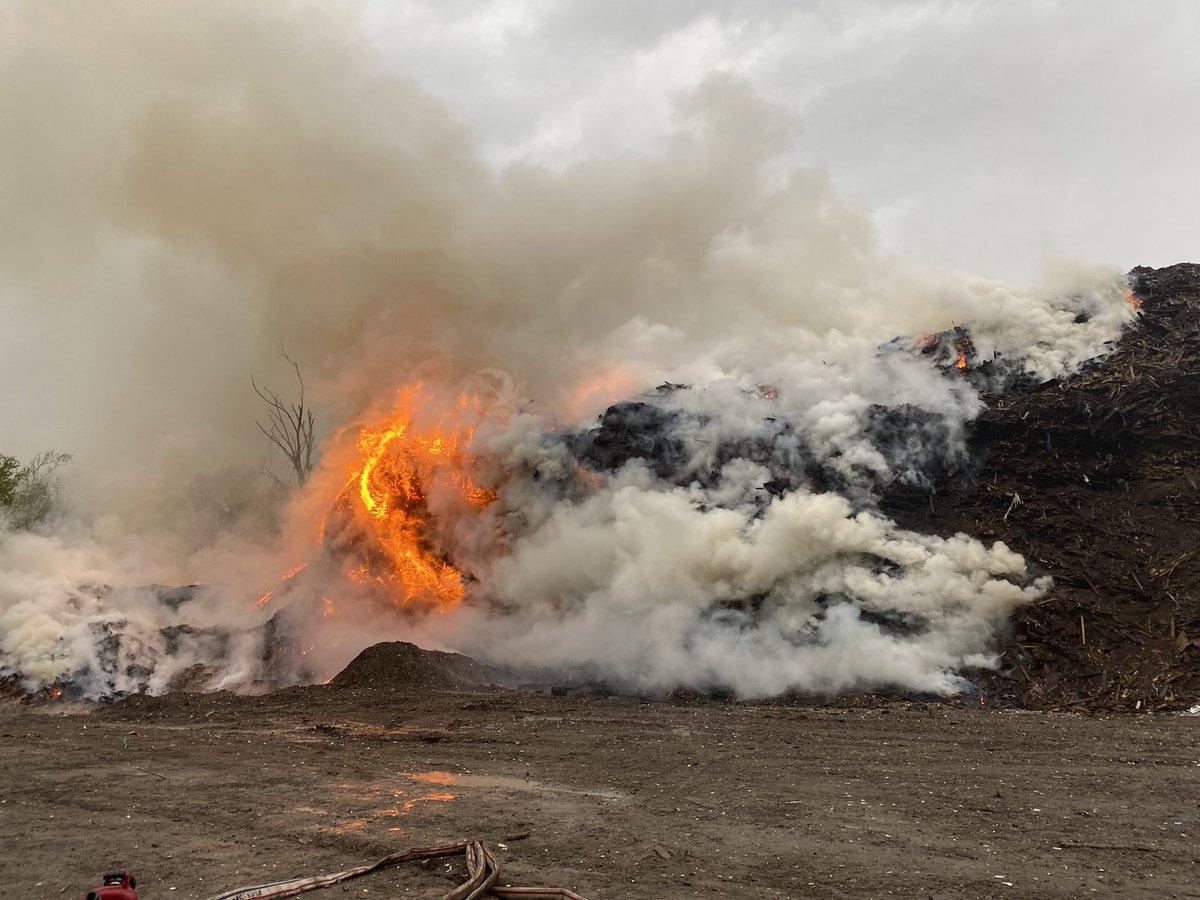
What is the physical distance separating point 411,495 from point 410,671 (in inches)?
381

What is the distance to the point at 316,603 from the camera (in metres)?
23.9

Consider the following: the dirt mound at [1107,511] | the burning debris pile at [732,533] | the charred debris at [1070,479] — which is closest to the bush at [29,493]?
the burning debris pile at [732,533]

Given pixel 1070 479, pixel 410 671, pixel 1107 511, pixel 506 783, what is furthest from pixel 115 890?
pixel 1070 479

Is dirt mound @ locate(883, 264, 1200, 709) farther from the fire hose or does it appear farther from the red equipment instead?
the red equipment

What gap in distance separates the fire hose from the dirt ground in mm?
193

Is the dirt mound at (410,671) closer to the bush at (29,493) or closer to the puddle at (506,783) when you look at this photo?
the puddle at (506,783)

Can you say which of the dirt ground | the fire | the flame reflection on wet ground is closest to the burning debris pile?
the fire

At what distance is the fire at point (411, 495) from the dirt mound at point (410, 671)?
472cm

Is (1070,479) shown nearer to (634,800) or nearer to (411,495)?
(634,800)

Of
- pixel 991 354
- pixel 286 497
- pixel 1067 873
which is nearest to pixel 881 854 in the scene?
pixel 1067 873

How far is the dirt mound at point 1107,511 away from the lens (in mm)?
15164

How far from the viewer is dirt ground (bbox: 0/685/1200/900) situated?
7.17m

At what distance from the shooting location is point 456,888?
6805 mm

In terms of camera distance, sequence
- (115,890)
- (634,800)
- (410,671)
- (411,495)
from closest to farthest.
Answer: (115,890) → (634,800) → (410,671) → (411,495)
